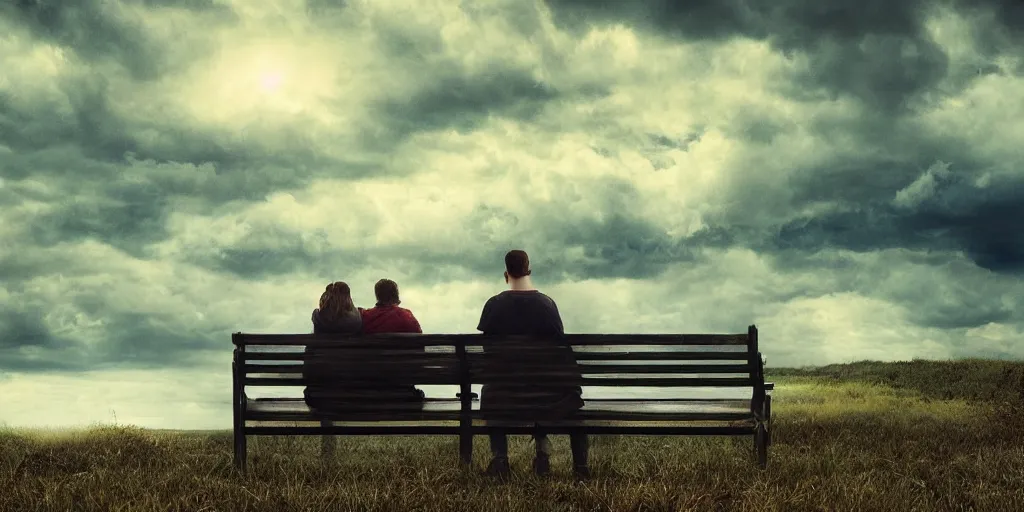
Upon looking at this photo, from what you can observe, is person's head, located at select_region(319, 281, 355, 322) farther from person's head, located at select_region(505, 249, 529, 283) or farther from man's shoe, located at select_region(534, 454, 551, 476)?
man's shoe, located at select_region(534, 454, 551, 476)

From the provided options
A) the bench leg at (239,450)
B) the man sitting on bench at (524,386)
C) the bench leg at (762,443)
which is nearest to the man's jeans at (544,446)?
the man sitting on bench at (524,386)

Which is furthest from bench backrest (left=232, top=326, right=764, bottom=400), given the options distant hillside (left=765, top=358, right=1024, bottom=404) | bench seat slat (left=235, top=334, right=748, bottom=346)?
distant hillside (left=765, top=358, right=1024, bottom=404)

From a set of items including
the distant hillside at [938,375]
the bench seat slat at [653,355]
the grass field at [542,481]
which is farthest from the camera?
the distant hillside at [938,375]

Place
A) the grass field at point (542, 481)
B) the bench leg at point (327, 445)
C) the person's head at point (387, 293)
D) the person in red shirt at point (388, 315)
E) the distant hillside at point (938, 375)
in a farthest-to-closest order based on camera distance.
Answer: the distant hillside at point (938, 375)
the bench leg at point (327, 445)
the person's head at point (387, 293)
the person in red shirt at point (388, 315)
the grass field at point (542, 481)

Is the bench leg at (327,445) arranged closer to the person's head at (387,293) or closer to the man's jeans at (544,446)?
the person's head at (387,293)

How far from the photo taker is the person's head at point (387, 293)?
840cm

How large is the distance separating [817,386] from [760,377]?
1438cm

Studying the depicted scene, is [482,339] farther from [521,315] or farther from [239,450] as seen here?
[239,450]

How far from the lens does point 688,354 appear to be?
7.09 meters

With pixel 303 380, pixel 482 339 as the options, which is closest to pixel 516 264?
pixel 482 339

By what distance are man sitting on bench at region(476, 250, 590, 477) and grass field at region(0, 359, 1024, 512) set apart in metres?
0.27

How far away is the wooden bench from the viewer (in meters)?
7.12

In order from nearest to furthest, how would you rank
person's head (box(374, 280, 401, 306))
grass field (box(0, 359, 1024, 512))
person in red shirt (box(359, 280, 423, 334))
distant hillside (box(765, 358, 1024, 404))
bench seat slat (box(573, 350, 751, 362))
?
grass field (box(0, 359, 1024, 512)) < bench seat slat (box(573, 350, 751, 362)) < person in red shirt (box(359, 280, 423, 334)) < person's head (box(374, 280, 401, 306)) < distant hillside (box(765, 358, 1024, 404))

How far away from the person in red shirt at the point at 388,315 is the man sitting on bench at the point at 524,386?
3.66 feet
